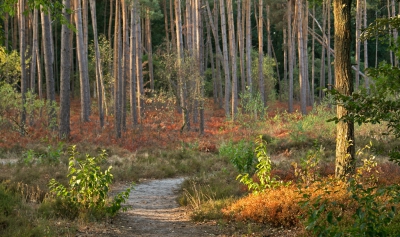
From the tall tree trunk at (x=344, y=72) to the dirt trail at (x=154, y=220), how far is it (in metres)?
2.93

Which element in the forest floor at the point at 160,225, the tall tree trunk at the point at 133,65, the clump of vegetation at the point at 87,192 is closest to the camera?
the forest floor at the point at 160,225

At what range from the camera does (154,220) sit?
9242 millimetres

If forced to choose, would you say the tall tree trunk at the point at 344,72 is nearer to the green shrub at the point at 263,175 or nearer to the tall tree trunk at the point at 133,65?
the green shrub at the point at 263,175

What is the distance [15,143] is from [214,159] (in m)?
9.26

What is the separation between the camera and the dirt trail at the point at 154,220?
8.09 meters

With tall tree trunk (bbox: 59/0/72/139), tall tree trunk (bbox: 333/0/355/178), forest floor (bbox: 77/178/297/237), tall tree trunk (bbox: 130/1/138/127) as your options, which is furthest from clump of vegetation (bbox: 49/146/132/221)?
tall tree trunk (bbox: 130/1/138/127)

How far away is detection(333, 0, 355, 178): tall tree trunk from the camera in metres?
8.90

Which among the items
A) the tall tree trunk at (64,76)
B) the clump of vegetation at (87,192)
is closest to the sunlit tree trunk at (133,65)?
the tall tree trunk at (64,76)

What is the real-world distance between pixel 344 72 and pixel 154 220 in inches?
190

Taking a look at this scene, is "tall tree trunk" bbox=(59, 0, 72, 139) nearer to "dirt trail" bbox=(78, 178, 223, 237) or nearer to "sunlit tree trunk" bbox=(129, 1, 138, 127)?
"sunlit tree trunk" bbox=(129, 1, 138, 127)

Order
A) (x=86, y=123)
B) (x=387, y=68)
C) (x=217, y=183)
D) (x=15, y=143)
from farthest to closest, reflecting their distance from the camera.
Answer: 1. (x=86, y=123)
2. (x=15, y=143)
3. (x=217, y=183)
4. (x=387, y=68)

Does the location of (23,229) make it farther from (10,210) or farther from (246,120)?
(246,120)

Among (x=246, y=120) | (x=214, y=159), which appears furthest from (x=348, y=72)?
(x=246, y=120)

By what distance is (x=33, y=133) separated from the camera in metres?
23.0
